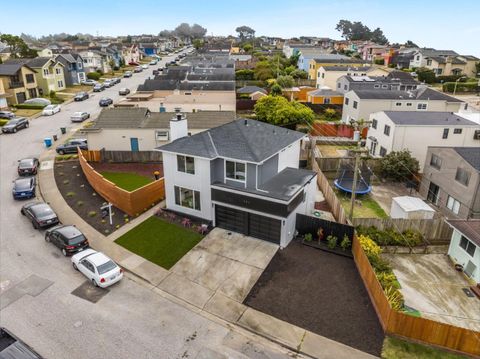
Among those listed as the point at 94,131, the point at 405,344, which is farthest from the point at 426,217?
the point at 94,131

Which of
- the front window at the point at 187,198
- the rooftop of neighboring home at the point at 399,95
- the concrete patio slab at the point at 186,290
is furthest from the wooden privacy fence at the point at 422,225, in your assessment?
the rooftop of neighboring home at the point at 399,95

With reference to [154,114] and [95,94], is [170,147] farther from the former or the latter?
[95,94]

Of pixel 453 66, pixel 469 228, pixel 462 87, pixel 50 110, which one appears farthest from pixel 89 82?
pixel 453 66

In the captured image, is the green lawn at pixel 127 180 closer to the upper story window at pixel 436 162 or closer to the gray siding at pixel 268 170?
the gray siding at pixel 268 170

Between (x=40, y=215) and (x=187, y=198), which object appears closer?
(x=40, y=215)

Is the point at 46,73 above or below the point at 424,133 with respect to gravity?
above

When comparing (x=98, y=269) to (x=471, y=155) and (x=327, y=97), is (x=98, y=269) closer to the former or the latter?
(x=471, y=155)

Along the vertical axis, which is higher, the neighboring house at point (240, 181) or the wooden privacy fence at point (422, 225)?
the neighboring house at point (240, 181)

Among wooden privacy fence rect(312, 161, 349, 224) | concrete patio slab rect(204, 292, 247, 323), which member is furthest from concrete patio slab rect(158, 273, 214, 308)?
wooden privacy fence rect(312, 161, 349, 224)
